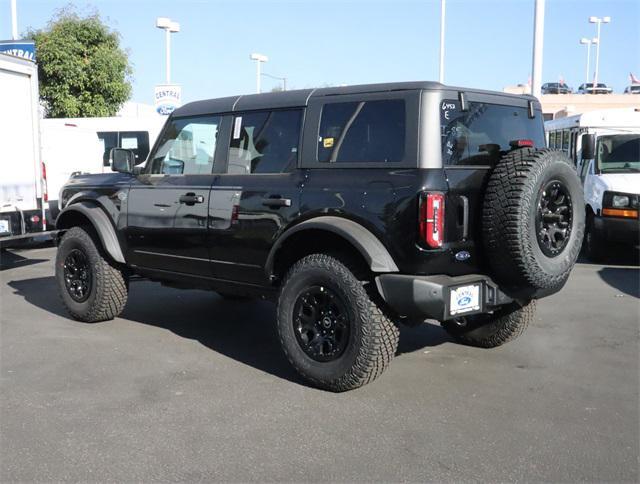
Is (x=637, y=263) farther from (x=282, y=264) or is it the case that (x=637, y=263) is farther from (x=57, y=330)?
(x=57, y=330)

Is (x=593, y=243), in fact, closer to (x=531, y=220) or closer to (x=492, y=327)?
(x=492, y=327)

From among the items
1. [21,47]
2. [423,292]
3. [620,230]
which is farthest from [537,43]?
[423,292]

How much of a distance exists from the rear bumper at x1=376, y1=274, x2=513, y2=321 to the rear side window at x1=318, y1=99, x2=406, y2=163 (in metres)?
0.76

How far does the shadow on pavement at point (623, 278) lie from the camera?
8.17 meters

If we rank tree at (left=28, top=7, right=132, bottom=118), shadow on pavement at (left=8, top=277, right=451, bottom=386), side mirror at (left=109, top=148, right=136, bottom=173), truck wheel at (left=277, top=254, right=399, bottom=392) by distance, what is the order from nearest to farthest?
truck wheel at (left=277, top=254, right=399, bottom=392) < shadow on pavement at (left=8, top=277, right=451, bottom=386) < side mirror at (left=109, top=148, right=136, bottom=173) < tree at (left=28, top=7, right=132, bottom=118)

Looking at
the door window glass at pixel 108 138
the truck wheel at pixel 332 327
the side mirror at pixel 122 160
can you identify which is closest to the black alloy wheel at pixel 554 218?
the truck wheel at pixel 332 327

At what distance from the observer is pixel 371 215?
14.5 feet

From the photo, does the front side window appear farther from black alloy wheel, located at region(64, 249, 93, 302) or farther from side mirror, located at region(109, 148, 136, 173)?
black alloy wheel, located at region(64, 249, 93, 302)

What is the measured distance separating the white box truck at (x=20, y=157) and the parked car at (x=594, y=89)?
4858 centimetres

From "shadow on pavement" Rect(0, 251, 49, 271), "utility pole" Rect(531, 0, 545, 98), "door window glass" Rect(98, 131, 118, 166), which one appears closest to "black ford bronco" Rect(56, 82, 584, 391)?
"shadow on pavement" Rect(0, 251, 49, 271)

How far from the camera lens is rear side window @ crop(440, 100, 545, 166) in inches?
176

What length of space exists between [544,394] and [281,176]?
7.61 feet

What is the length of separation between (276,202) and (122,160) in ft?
6.42

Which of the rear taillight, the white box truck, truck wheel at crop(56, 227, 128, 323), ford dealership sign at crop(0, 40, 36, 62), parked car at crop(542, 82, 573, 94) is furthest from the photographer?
parked car at crop(542, 82, 573, 94)
